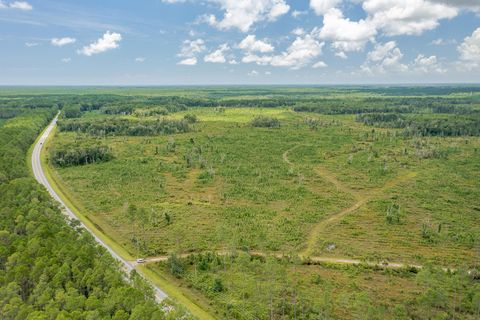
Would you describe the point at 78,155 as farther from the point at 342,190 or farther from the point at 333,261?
the point at 333,261

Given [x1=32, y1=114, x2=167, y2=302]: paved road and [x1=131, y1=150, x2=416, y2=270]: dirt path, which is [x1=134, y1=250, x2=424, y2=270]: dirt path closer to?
[x1=131, y1=150, x2=416, y2=270]: dirt path

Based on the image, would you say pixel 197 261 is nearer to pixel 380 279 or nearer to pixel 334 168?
pixel 380 279

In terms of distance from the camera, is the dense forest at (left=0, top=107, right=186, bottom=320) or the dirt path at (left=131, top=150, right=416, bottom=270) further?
the dirt path at (left=131, top=150, right=416, bottom=270)

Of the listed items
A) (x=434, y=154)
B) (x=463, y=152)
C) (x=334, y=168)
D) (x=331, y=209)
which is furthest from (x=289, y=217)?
(x=463, y=152)

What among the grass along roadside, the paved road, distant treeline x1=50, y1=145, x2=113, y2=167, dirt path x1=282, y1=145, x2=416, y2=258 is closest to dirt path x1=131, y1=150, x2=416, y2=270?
dirt path x1=282, y1=145, x2=416, y2=258

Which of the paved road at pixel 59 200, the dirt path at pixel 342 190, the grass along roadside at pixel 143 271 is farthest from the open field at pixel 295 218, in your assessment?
the paved road at pixel 59 200

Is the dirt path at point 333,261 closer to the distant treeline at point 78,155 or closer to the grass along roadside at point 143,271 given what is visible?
the grass along roadside at point 143,271
